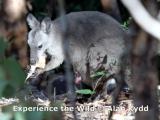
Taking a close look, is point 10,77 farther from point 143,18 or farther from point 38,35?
point 38,35

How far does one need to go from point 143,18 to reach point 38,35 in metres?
→ 5.64

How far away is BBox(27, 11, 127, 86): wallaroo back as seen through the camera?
6.84m

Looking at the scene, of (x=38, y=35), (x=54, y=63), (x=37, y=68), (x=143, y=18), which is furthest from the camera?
(x=38, y=35)

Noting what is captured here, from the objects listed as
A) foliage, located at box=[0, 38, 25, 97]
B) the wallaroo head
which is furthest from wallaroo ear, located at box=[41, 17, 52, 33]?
foliage, located at box=[0, 38, 25, 97]

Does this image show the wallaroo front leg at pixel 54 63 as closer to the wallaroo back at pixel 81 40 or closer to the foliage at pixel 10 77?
the wallaroo back at pixel 81 40

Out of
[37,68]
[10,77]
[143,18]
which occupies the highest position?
[37,68]

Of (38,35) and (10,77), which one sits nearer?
(10,77)

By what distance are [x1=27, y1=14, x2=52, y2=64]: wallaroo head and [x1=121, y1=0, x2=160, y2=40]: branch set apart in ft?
17.4

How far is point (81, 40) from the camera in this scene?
7.15 metres

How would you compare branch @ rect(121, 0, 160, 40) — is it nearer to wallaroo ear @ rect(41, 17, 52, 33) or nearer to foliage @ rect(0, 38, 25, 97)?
foliage @ rect(0, 38, 25, 97)

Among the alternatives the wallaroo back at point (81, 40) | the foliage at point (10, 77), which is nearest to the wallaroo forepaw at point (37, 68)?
the wallaroo back at point (81, 40)

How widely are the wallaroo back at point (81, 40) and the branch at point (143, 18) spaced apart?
16.9 ft

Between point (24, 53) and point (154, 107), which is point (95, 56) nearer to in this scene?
point (24, 53)

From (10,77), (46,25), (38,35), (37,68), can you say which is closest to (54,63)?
(37,68)
